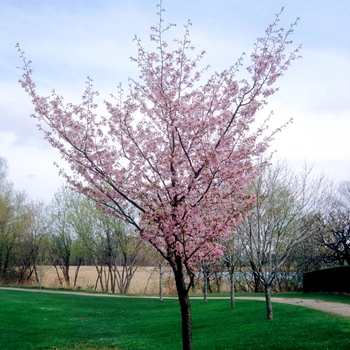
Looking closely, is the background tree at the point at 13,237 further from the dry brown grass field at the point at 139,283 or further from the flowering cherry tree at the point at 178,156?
the flowering cherry tree at the point at 178,156

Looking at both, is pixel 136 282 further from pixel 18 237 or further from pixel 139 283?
pixel 18 237

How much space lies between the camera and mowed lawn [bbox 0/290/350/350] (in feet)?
32.3

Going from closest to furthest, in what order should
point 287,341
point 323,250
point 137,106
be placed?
point 137,106, point 287,341, point 323,250

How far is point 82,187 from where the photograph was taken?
24.0ft

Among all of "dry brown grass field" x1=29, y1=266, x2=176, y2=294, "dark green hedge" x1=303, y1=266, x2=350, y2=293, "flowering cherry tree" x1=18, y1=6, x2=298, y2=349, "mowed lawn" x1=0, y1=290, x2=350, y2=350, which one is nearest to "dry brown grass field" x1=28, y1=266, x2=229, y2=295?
"dry brown grass field" x1=29, y1=266, x2=176, y2=294

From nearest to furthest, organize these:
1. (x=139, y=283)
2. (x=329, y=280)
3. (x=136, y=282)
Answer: (x=329, y=280) < (x=139, y=283) < (x=136, y=282)

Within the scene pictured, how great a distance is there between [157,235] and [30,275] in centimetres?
4080

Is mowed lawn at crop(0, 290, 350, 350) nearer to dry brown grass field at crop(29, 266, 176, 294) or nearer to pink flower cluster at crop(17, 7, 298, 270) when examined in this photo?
pink flower cluster at crop(17, 7, 298, 270)

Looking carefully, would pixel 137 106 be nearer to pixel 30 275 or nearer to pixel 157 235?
pixel 157 235

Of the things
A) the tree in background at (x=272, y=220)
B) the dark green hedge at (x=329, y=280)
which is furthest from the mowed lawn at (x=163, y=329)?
the dark green hedge at (x=329, y=280)

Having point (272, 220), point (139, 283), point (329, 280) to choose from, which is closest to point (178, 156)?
point (272, 220)

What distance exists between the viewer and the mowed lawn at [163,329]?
32.3 ft

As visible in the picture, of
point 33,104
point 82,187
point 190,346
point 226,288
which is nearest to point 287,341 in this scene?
point 190,346

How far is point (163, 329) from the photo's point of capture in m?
14.6
